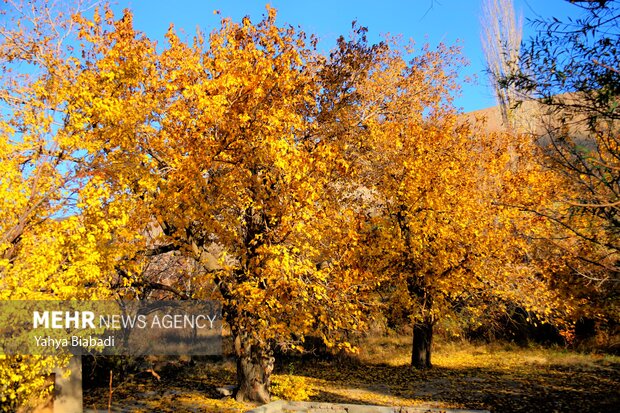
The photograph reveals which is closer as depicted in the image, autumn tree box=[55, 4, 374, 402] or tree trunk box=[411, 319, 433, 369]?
autumn tree box=[55, 4, 374, 402]

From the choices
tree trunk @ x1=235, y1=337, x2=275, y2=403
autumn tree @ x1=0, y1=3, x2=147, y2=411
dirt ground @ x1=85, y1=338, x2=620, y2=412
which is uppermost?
autumn tree @ x1=0, y1=3, x2=147, y2=411

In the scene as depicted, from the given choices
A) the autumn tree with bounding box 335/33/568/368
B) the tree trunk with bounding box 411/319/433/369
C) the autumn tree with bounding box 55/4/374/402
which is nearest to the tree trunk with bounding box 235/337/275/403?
the autumn tree with bounding box 55/4/374/402

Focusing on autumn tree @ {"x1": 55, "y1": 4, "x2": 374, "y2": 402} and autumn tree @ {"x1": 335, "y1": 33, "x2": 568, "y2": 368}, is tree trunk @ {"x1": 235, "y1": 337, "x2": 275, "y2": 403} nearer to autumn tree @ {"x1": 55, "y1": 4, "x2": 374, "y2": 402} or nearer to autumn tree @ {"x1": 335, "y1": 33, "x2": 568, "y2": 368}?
autumn tree @ {"x1": 55, "y1": 4, "x2": 374, "y2": 402}

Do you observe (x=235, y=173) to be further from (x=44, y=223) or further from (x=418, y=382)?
(x=418, y=382)

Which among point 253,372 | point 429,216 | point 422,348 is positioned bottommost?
point 422,348

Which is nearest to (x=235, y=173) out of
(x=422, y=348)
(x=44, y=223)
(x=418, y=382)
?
(x=44, y=223)

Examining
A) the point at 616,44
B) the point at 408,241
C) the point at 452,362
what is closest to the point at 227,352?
the point at 452,362

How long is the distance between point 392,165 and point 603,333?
1478 centimetres

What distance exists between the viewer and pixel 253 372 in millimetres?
13664

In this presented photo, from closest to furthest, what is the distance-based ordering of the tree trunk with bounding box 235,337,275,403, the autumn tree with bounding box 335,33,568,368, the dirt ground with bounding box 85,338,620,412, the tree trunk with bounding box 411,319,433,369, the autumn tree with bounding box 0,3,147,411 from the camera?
the autumn tree with bounding box 0,3,147,411, the tree trunk with bounding box 235,337,275,403, the dirt ground with bounding box 85,338,620,412, the autumn tree with bounding box 335,33,568,368, the tree trunk with bounding box 411,319,433,369

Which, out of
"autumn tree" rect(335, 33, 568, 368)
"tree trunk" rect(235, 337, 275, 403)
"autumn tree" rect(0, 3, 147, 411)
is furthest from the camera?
"autumn tree" rect(335, 33, 568, 368)

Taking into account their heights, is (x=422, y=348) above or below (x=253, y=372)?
below

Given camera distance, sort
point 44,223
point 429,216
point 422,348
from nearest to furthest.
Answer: point 44,223, point 429,216, point 422,348

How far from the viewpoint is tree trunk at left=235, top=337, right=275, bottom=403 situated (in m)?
13.5
